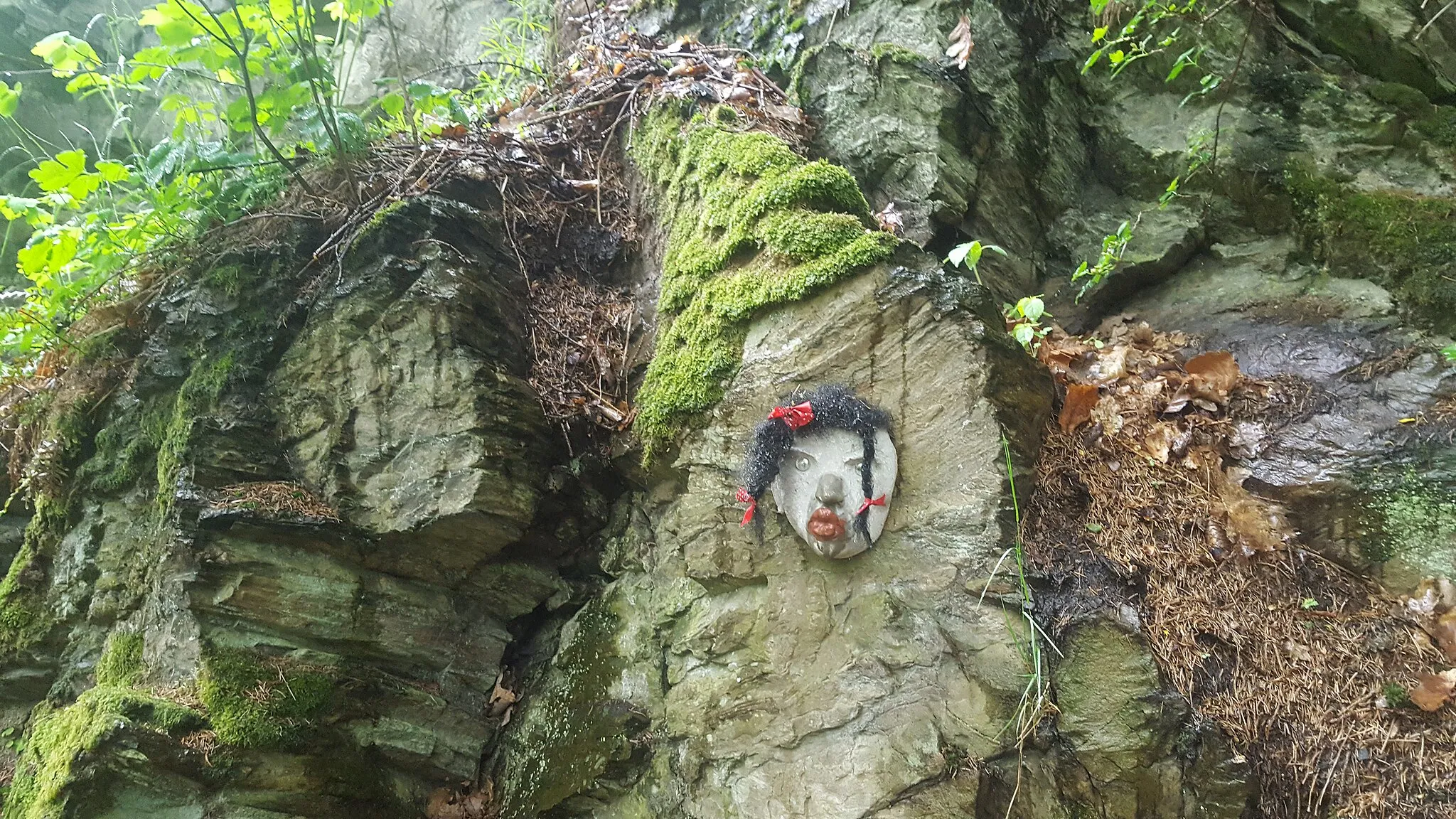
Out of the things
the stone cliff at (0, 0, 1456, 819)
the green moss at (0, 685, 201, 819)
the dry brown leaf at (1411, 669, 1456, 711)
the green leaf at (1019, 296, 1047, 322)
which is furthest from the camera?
the green leaf at (1019, 296, 1047, 322)

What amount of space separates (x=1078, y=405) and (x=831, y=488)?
1.29m

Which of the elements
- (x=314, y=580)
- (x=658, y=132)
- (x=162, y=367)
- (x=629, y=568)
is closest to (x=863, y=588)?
(x=629, y=568)

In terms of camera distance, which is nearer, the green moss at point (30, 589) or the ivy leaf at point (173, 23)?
the ivy leaf at point (173, 23)

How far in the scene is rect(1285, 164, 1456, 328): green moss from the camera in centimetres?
316

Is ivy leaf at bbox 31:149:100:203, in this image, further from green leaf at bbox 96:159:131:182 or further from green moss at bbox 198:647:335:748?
green moss at bbox 198:647:335:748

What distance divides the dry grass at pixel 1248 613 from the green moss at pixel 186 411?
147 inches

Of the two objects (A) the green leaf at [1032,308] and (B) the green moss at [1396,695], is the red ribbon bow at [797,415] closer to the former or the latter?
(A) the green leaf at [1032,308]

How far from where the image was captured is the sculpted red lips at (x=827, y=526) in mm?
2564

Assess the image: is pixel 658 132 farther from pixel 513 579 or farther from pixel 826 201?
pixel 513 579

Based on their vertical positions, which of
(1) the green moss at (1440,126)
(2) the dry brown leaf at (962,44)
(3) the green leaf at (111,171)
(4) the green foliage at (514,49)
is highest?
(4) the green foliage at (514,49)

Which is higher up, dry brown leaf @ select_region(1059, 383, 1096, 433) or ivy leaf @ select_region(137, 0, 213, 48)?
ivy leaf @ select_region(137, 0, 213, 48)

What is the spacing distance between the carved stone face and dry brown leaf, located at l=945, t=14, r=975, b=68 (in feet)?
8.76

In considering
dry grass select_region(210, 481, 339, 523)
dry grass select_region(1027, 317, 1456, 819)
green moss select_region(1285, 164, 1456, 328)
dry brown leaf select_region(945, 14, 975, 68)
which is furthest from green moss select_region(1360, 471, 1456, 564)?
dry grass select_region(210, 481, 339, 523)

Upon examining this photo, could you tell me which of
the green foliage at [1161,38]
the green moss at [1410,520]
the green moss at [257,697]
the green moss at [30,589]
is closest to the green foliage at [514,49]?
the green moss at [30,589]
